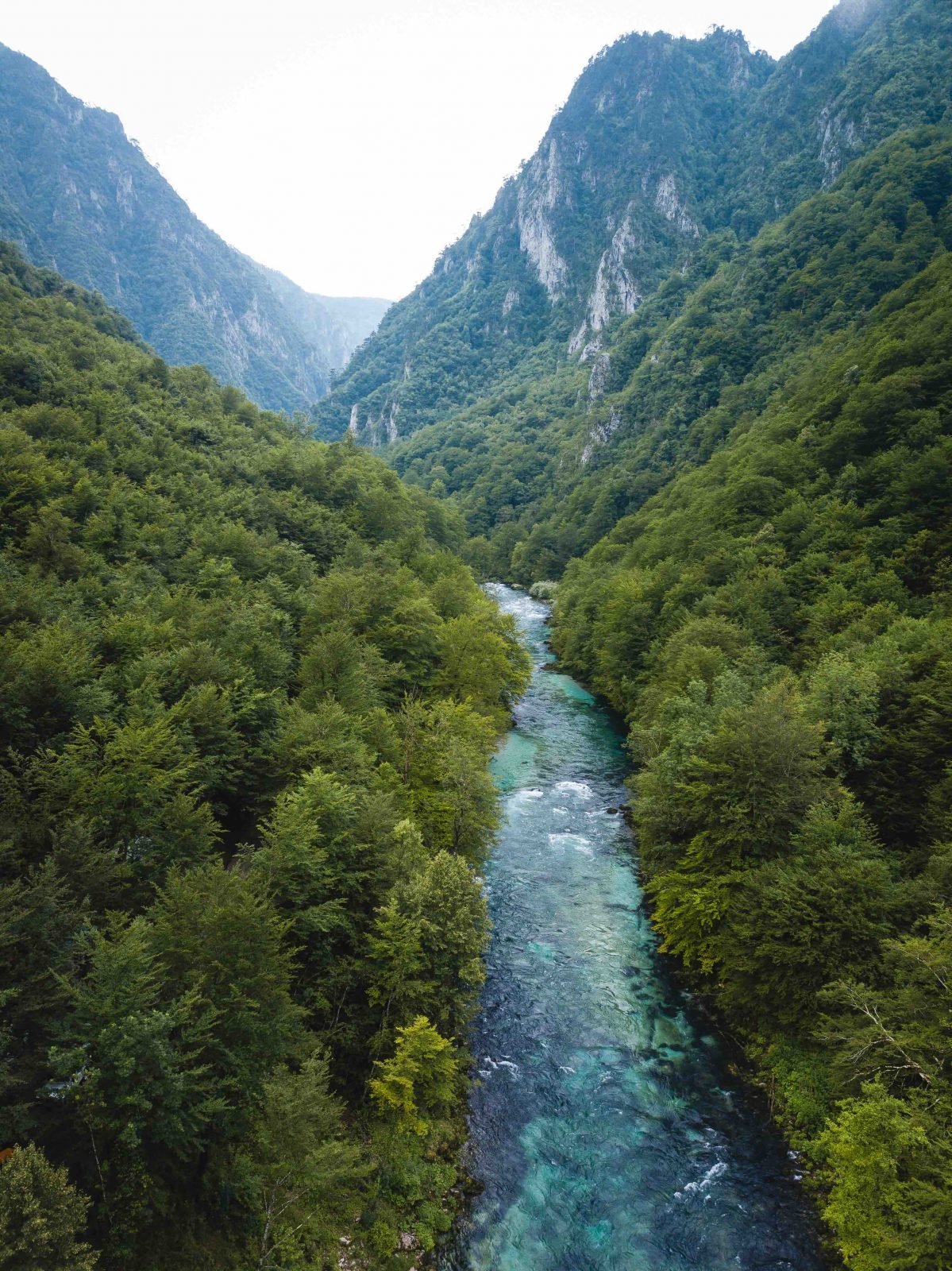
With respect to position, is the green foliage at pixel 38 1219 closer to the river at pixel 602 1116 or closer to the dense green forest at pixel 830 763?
the river at pixel 602 1116

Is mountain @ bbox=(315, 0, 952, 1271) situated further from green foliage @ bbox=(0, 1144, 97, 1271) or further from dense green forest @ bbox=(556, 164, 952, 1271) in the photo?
green foliage @ bbox=(0, 1144, 97, 1271)

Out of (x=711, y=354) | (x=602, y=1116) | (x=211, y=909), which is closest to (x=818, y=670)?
(x=602, y=1116)

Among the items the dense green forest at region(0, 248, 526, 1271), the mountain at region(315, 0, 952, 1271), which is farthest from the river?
the dense green forest at region(0, 248, 526, 1271)

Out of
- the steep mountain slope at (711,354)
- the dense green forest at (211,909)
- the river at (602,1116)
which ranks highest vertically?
the steep mountain slope at (711,354)

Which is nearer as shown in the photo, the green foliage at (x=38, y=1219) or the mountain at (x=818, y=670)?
the green foliage at (x=38, y=1219)

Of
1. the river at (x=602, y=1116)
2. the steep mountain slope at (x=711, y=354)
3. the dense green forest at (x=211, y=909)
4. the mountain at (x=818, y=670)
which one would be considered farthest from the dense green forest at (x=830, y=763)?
the steep mountain slope at (x=711, y=354)

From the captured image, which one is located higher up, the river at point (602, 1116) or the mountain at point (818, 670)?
the mountain at point (818, 670)
